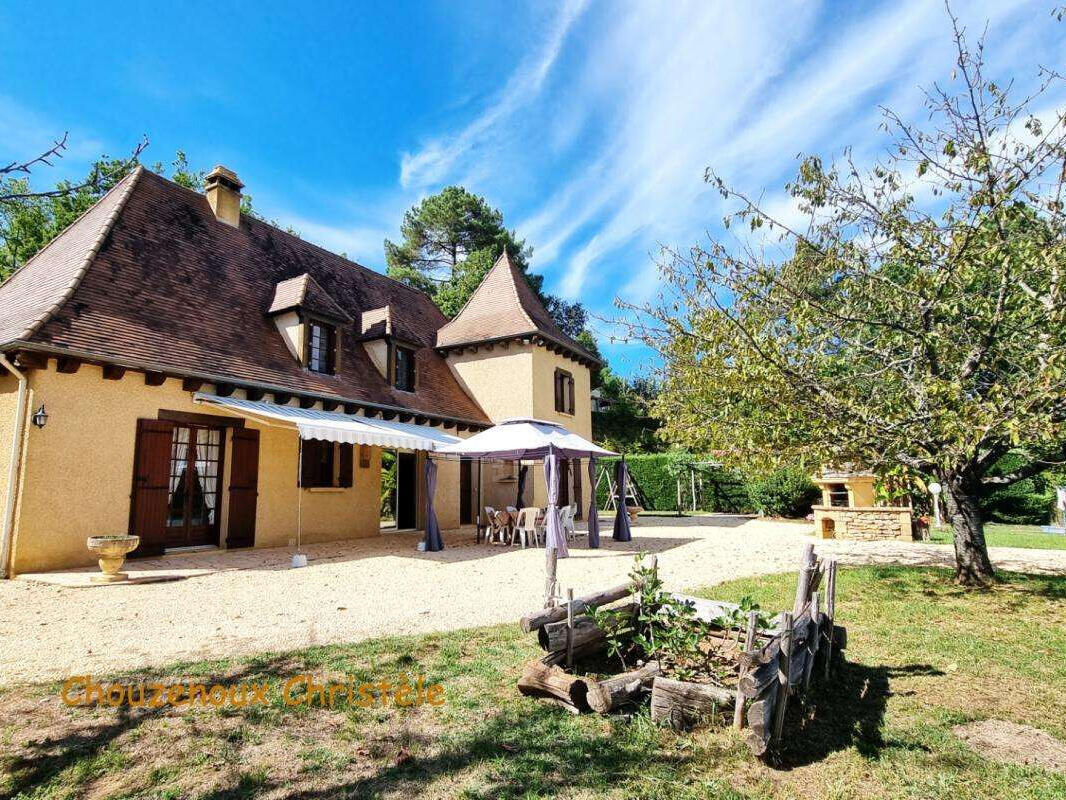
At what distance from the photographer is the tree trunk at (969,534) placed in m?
7.81

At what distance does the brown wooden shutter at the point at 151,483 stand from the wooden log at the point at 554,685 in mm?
9131

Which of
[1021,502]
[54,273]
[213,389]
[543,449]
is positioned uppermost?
[54,273]

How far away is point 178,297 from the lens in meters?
12.2

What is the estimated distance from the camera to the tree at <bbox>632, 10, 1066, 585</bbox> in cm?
561

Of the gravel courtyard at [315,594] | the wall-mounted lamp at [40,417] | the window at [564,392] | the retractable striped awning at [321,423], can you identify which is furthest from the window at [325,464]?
the window at [564,392]

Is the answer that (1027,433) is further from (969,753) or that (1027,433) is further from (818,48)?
(818,48)

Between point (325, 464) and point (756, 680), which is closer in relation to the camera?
point (756, 680)

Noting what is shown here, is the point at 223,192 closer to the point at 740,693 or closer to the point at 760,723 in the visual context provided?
the point at 740,693

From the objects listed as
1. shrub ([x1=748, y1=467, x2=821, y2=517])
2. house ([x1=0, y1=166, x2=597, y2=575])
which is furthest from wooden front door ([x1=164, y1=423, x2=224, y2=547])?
shrub ([x1=748, y1=467, x2=821, y2=517])

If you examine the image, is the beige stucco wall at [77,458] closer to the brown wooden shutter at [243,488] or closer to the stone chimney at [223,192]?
the brown wooden shutter at [243,488]

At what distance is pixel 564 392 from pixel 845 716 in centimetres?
1735

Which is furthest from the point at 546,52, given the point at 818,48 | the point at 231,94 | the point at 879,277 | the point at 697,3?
the point at 879,277

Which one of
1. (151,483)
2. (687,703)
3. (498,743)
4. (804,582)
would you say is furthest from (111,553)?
(804,582)

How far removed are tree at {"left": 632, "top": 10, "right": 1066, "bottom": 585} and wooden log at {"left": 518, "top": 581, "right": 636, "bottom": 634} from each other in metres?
3.13
